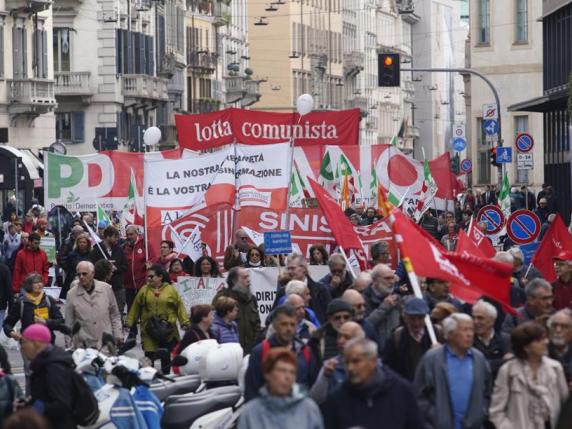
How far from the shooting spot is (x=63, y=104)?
74688 millimetres

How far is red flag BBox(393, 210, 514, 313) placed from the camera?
13844 millimetres

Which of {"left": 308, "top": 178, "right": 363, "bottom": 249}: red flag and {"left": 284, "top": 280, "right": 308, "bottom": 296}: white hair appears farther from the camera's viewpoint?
{"left": 308, "top": 178, "right": 363, "bottom": 249}: red flag

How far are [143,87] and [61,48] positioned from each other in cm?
566

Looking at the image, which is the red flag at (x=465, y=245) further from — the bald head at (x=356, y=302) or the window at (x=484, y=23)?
the window at (x=484, y=23)

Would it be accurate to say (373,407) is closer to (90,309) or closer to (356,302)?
(356,302)

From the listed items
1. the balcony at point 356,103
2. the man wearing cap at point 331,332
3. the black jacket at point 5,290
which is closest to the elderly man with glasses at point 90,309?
the black jacket at point 5,290

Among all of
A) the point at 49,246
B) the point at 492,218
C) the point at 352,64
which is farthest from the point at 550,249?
the point at 352,64

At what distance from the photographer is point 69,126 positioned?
74625 millimetres

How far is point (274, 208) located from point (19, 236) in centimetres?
723

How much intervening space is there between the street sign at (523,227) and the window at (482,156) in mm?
56753

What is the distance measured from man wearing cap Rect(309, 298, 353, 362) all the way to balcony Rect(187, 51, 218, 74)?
82077 mm

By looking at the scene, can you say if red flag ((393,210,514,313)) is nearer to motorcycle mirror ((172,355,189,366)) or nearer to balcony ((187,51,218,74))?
motorcycle mirror ((172,355,189,366))

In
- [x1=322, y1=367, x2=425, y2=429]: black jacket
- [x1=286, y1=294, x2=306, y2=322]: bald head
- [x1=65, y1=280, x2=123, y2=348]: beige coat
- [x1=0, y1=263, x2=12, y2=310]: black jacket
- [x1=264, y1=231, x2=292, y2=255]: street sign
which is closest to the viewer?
[x1=322, y1=367, x2=425, y2=429]: black jacket

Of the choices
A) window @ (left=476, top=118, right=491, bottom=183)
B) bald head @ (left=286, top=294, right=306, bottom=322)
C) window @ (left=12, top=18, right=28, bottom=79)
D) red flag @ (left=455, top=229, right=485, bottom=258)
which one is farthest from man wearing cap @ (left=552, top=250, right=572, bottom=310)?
window @ (left=476, top=118, right=491, bottom=183)
